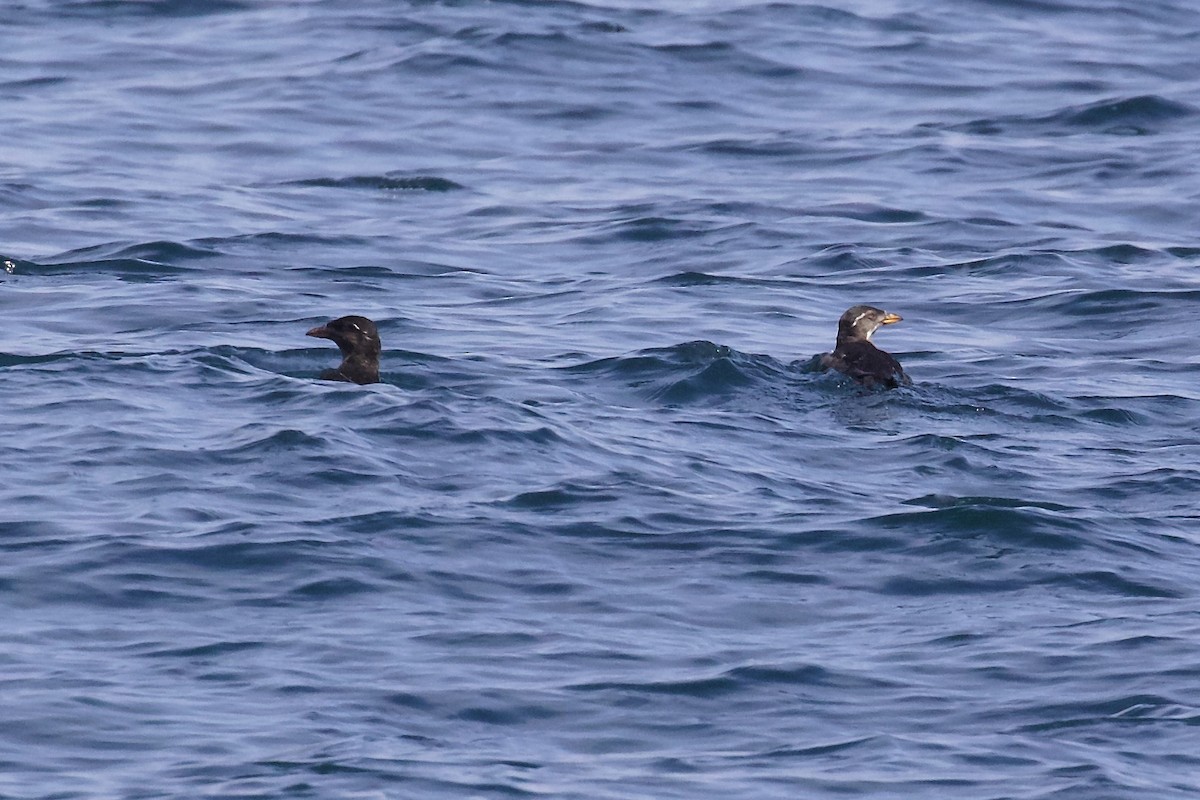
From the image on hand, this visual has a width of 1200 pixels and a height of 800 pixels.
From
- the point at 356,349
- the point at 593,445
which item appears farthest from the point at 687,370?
the point at 356,349

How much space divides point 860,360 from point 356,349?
313cm

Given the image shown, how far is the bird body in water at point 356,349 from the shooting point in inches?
524

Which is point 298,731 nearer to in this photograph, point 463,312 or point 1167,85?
point 463,312

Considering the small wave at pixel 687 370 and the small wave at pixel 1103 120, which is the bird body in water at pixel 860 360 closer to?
the small wave at pixel 687 370

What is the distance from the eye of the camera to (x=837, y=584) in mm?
10125

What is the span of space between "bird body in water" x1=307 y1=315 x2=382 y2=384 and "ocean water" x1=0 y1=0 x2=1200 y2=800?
314 millimetres

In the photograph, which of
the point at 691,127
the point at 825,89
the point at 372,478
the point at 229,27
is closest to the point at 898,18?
the point at 825,89

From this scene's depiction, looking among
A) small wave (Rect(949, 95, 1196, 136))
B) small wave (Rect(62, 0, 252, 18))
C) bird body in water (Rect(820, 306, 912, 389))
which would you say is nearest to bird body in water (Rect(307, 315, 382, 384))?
bird body in water (Rect(820, 306, 912, 389))

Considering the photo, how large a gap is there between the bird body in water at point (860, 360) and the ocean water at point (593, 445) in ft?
0.41

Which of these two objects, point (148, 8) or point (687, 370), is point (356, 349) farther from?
point (148, 8)

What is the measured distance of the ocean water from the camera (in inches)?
330

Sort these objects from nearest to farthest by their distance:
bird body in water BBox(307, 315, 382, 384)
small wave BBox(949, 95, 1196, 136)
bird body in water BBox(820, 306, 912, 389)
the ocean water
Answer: the ocean water < bird body in water BBox(307, 315, 382, 384) < bird body in water BBox(820, 306, 912, 389) < small wave BBox(949, 95, 1196, 136)

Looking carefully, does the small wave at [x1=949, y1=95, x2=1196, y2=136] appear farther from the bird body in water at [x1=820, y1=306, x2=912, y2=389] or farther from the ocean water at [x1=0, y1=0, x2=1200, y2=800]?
the bird body in water at [x1=820, y1=306, x2=912, y2=389]

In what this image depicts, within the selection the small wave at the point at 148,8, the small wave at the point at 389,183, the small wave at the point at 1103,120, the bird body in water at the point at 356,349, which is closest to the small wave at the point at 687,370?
the bird body in water at the point at 356,349
